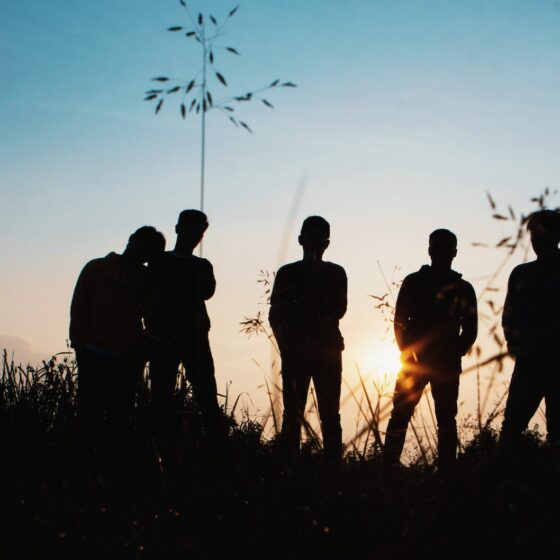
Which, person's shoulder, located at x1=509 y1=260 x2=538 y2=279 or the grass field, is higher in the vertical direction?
person's shoulder, located at x1=509 y1=260 x2=538 y2=279

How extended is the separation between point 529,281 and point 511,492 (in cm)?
256

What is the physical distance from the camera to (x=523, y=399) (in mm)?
4746

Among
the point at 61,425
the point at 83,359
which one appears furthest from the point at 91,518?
the point at 61,425

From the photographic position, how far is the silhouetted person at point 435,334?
17.4ft

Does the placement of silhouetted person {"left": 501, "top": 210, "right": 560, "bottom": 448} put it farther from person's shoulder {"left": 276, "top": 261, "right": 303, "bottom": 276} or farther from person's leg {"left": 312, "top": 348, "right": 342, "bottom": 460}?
person's shoulder {"left": 276, "top": 261, "right": 303, "bottom": 276}

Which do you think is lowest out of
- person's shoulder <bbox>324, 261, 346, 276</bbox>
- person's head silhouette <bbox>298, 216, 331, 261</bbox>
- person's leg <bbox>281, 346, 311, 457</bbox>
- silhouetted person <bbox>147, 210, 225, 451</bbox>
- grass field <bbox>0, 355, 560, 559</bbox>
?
grass field <bbox>0, 355, 560, 559</bbox>

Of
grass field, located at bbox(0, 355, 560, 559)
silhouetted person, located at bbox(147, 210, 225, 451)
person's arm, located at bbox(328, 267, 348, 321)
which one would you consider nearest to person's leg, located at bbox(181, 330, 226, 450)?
silhouetted person, located at bbox(147, 210, 225, 451)

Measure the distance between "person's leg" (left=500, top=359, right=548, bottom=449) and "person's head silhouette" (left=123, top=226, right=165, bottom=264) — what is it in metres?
2.47

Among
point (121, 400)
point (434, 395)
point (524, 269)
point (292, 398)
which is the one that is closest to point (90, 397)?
point (121, 400)

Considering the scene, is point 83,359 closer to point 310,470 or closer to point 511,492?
point 310,470

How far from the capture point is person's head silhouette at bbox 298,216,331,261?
18.5 feet

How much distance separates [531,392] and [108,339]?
2.69m

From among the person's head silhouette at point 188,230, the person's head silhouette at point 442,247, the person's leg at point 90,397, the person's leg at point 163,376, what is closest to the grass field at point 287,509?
the person's leg at point 90,397

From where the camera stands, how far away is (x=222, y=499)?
10.7ft
